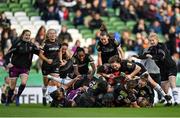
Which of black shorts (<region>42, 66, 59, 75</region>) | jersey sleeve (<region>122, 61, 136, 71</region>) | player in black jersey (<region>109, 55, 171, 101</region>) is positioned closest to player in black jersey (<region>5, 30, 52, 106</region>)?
black shorts (<region>42, 66, 59, 75</region>)

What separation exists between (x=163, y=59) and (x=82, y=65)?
6.78 ft

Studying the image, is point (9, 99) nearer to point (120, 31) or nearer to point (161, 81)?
point (161, 81)

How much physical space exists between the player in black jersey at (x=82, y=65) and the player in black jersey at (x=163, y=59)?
150cm

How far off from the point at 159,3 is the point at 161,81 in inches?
501

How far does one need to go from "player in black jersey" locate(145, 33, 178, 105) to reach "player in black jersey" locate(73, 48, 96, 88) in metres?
1.50

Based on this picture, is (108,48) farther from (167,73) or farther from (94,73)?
(167,73)

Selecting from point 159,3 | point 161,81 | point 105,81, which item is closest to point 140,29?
point 159,3

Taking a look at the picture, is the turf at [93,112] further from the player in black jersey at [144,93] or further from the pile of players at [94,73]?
the pile of players at [94,73]

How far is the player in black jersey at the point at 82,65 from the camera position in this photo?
1973 centimetres

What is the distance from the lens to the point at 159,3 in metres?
33.1

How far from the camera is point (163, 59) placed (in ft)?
66.4

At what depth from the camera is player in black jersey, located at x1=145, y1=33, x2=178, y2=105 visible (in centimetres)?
2009

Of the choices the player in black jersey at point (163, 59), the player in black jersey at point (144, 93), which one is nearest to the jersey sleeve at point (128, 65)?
the player in black jersey at point (144, 93)

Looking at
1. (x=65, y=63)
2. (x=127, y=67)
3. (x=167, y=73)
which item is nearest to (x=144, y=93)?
(x=127, y=67)
